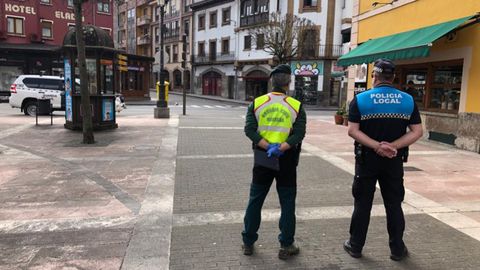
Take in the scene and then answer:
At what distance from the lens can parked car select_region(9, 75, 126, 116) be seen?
749 inches

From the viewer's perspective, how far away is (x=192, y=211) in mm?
5270

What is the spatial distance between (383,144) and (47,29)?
37.0 m

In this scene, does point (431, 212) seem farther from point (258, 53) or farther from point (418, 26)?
point (258, 53)

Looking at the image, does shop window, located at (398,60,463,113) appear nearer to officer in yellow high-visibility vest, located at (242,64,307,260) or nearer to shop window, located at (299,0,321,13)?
officer in yellow high-visibility vest, located at (242,64,307,260)

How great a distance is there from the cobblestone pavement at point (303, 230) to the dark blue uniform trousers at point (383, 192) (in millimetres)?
213

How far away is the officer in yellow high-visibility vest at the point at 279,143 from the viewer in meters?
3.82

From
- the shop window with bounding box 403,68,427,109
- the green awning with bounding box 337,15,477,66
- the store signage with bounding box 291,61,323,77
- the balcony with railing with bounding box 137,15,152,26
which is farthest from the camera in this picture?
the balcony with railing with bounding box 137,15,152,26

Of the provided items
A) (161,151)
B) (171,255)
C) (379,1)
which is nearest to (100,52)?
(161,151)

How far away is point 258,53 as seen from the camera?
39750mm

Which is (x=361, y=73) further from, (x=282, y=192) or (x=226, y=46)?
(x=226, y=46)

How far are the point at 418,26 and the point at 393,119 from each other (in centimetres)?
983

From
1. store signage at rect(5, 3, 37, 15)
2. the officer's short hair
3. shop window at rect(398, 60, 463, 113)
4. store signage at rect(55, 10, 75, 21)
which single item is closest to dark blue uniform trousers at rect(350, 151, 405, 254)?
the officer's short hair

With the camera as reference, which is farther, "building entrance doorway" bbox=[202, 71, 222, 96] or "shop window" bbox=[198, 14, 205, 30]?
"shop window" bbox=[198, 14, 205, 30]

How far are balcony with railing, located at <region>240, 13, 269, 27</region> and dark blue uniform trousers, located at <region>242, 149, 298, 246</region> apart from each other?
35.0m
